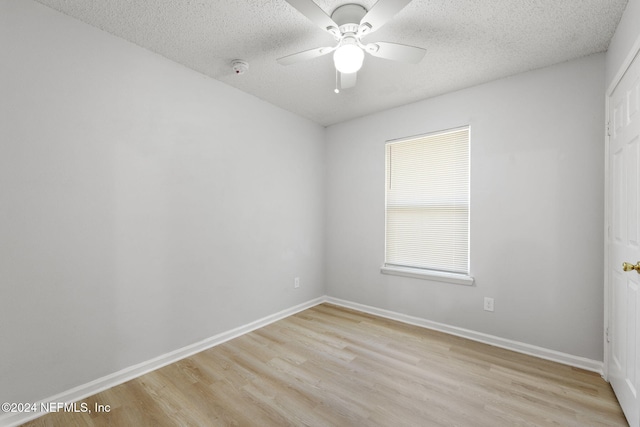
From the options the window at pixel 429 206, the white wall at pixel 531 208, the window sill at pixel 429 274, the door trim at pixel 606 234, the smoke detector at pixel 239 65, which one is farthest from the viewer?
the window at pixel 429 206

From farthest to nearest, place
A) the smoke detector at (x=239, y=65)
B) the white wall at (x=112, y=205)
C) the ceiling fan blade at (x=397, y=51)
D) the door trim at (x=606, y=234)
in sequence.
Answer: the smoke detector at (x=239, y=65)
the door trim at (x=606, y=234)
the ceiling fan blade at (x=397, y=51)
the white wall at (x=112, y=205)

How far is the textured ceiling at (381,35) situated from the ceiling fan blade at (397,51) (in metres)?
0.22

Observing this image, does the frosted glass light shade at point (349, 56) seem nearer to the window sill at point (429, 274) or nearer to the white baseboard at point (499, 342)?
the window sill at point (429, 274)

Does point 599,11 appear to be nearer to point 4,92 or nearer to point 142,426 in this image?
point 4,92

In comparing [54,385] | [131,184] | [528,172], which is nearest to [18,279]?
[54,385]

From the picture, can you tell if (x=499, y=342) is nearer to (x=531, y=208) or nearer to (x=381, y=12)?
(x=531, y=208)

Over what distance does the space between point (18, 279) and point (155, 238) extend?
0.79m

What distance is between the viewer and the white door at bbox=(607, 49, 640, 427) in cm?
159

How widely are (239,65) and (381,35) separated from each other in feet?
3.92

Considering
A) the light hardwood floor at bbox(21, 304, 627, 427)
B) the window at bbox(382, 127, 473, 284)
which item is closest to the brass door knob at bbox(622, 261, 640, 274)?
the light hardwood floor at bbox(21, 304, 627, 427)

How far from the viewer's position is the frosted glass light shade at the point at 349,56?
5.80 ft

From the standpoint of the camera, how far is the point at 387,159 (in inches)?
137

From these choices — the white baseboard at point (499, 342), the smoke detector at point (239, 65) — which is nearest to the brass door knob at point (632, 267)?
the white baseboard at point (499, 342)

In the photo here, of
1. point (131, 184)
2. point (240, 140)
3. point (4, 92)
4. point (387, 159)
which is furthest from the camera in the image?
point (387, 159)
